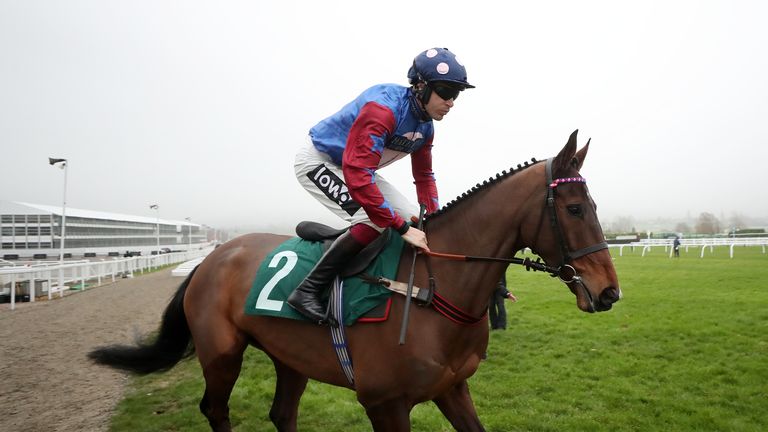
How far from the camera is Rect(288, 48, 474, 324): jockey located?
8.22 feet

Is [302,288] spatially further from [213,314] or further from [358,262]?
[213,314]

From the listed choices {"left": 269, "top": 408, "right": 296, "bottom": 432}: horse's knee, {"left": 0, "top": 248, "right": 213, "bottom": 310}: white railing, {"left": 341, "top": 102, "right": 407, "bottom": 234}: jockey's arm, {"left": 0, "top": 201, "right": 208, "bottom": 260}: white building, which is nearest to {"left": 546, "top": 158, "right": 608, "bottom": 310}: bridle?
{"left": 341, "top": 102, "right": 407, "bottom": 234}: jockey's arm

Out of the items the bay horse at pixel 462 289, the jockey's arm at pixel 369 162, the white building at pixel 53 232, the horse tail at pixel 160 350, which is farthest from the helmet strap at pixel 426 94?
the white building at pixel 53 232

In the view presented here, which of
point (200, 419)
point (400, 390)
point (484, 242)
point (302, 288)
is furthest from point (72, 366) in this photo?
point (484, 242)

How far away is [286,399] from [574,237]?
8.87ft

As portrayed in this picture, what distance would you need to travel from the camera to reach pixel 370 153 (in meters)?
2.51

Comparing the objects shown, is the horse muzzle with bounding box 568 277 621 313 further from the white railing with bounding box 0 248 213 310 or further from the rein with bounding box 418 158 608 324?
the white railing with bounding box 0 248 213 310

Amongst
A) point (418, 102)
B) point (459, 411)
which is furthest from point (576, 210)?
point (459, 411)

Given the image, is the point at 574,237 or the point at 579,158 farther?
the point at 579,158

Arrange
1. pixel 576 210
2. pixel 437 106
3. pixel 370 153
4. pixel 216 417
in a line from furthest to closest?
pixel 216 417 < pixel 437 106 < pixel 370 153 < pixel 576 210

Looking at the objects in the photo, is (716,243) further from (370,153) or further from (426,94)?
(370,153)

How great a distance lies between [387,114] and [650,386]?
5188mm

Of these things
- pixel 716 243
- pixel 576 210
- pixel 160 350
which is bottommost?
pixel 160 350

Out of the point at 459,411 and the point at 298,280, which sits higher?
the point at 298,280
